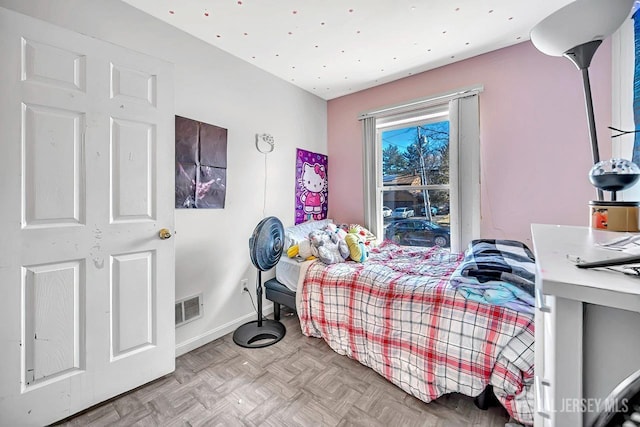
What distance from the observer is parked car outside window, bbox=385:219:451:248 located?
271 cm

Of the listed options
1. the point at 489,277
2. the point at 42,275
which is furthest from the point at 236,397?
the point at 489,277

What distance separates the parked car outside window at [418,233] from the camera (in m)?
2.71

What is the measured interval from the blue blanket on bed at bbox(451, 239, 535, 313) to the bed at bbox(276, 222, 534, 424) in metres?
0.04

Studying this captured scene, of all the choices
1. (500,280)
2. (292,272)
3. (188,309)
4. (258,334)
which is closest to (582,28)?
(500,280)

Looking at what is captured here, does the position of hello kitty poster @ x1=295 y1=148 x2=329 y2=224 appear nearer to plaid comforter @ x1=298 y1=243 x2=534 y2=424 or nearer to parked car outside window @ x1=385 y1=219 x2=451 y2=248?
parked car outside window @ x1=385 y1=219 x2=451 y2=248

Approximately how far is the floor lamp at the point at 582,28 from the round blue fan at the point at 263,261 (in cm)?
192

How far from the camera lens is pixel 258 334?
2158 millimetres

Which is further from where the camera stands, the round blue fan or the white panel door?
the round blue fan

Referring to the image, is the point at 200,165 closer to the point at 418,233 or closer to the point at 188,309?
the point at 188,309

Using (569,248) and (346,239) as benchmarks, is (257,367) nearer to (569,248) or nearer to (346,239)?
(346,239)

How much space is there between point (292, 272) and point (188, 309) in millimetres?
877

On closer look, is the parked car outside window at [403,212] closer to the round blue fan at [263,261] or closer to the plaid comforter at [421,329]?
the plaid comforter at [421,329]

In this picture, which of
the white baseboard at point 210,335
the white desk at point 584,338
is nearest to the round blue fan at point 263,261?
the white baseboard at point 210,335

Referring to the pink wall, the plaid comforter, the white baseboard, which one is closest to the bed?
the plaid comforter
